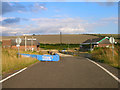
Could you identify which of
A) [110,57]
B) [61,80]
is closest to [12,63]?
[61,80]

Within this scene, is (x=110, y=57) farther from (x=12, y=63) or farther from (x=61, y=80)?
(x=61, y=80)

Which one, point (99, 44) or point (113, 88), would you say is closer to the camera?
point (113, 88)

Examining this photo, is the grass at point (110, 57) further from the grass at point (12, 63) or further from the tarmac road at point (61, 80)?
the grass at point (12, 63)

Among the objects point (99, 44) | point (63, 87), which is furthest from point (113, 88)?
point (99, 44)

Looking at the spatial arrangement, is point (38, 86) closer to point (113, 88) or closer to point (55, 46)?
point (113, 88)

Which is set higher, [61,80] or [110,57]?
[110,57]

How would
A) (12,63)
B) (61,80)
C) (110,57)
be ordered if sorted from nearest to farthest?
(61,80)
(12,63)
(110,57)

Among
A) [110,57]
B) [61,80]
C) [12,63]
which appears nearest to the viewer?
[61,80]

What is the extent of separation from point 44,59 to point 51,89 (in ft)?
54.8

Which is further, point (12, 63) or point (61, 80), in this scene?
point (12, 63)

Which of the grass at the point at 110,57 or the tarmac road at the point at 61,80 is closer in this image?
the tarmac road at the point at 61,80

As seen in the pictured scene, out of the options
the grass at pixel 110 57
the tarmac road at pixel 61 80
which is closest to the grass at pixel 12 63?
the tarmac road at pixel 61 80

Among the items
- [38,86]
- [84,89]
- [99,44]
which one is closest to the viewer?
[84,89]

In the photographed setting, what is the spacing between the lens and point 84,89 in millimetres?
6957
